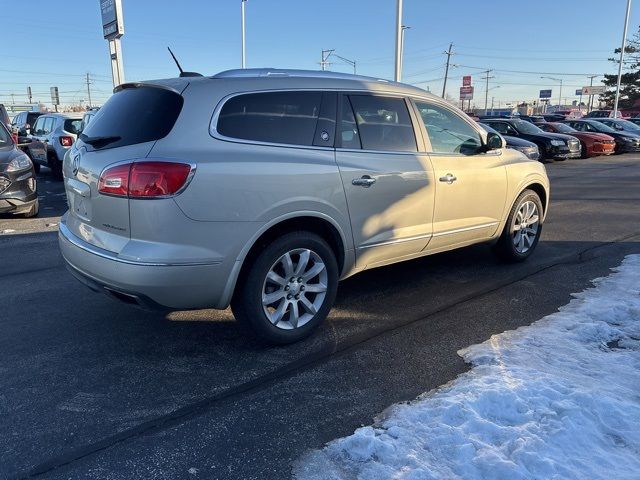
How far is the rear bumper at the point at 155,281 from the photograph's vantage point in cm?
304

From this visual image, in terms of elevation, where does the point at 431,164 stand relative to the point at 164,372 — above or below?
above

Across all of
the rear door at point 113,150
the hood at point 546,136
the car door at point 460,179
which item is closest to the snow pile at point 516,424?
the car door at point 460,179

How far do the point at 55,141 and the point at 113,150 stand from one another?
11.6 m

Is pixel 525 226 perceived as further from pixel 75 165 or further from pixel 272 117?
pixel 75 165

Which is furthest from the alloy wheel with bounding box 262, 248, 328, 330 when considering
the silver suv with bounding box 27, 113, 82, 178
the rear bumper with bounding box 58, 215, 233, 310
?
the silver suv with bounding box 27, 113, 82, 178

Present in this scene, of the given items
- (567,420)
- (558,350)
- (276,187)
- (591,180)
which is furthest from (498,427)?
(591,180)

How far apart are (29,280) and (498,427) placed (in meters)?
4.62

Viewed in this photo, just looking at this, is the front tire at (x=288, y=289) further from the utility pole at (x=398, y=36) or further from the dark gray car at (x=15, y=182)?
the utility pole at (x=398, y=36)

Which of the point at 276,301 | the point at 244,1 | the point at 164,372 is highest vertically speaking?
the point at 244,1

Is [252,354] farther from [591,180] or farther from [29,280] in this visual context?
[591,180]

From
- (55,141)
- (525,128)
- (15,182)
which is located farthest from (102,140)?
(525,128)

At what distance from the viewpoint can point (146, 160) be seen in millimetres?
3021

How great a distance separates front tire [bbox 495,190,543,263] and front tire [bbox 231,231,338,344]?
248 cm

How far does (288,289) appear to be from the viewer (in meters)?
3.58
